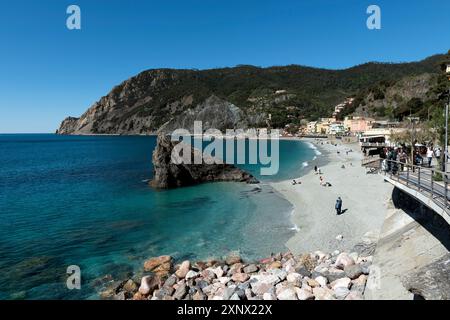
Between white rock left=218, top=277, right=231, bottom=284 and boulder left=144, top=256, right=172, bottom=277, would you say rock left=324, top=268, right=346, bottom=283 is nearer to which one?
white rock left=218, top=277, right=231, bottom=284

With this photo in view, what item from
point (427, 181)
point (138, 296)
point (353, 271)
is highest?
point (427, 181)

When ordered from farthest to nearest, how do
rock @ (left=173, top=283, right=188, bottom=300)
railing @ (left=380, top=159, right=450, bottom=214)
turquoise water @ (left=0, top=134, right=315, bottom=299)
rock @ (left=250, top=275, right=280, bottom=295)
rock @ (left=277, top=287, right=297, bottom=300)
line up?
turquoise water @ (left=0, top=134, right=315, bottom=299) < rock @ (left=173, top=283, right=188, bottom=300) < rock @ (left=250, top=275, right=280, bottom=295) < rock @ (left=277, top=287, right=297, bottom=300) < railing @ (left=380, top=159, right=450, bottom=214)

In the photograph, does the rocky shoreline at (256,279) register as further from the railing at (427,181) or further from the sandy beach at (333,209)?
the railing at (427,181)

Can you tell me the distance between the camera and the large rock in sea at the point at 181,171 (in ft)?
126

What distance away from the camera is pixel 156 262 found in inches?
663

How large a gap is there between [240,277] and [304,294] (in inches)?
132

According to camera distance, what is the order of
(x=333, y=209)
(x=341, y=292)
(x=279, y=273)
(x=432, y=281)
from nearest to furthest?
(x=432, y=281), (x=341, y=292), (x=279, y=273), (x=333, y=209)

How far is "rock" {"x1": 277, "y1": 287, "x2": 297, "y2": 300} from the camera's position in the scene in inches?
466

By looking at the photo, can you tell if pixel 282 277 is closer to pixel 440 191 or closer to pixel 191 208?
pixel 440 191

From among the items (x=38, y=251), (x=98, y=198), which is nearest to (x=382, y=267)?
(x=38, y=251)

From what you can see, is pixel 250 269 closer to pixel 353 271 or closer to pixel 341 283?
pixel 341 283

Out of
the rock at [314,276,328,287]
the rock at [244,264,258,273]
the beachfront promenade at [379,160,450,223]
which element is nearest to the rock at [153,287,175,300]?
the rock at [244,264,258,273]

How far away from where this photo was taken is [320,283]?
499 inches

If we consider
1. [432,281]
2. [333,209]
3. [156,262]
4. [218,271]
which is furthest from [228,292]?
[333,209]
